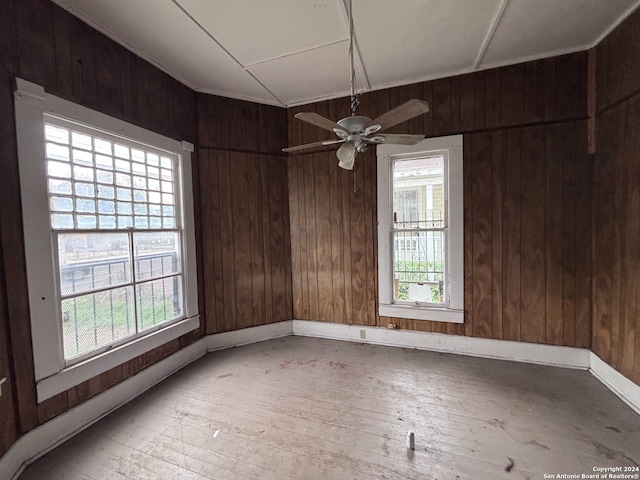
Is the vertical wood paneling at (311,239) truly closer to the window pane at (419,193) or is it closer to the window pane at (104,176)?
the window pane at (419,193)

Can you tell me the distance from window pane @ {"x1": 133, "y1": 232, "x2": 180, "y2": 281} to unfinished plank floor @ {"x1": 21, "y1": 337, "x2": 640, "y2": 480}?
107 cm

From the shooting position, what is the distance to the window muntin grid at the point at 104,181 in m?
1.92

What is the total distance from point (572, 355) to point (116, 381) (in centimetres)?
421

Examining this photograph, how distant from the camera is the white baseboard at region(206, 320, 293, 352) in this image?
3.29 meters

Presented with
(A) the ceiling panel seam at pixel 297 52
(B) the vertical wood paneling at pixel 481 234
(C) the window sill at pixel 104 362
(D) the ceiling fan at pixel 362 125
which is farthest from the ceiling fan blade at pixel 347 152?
(C) the window sill at pixel 104 362

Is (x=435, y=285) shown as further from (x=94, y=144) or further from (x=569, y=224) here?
(x=94, y=144)

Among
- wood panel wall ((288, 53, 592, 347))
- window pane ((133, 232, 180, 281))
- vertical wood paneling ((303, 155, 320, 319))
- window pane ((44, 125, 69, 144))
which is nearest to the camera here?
window pane ((44, 125, 69, 144))

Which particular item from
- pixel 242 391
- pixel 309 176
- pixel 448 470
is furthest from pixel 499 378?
pixel 309 176

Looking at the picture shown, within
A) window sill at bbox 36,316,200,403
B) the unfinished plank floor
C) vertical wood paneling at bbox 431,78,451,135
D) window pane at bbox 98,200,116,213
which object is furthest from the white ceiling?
the unfinished plank floor

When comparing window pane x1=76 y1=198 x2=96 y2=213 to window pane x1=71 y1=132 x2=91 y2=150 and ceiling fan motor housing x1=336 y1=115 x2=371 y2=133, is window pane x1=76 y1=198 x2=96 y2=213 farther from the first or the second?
ceiling fan motor housing x1=336 y1=115 x2=371 y2=133

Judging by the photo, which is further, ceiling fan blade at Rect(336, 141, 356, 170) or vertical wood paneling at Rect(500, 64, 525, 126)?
vertical wood paneling at Rect(500, 64, 525, 126)

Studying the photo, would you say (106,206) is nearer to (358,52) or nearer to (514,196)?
(358,52)

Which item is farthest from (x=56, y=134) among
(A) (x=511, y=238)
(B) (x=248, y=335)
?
(A) (x=511, y=238)

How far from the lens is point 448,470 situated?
5.20 feet
